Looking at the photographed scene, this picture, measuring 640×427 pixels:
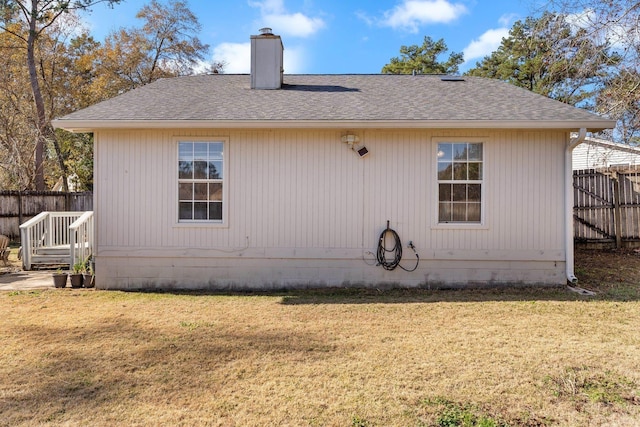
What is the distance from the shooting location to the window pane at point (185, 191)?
6535 mm

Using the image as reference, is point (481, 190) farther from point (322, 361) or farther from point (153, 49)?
point (153, 49)

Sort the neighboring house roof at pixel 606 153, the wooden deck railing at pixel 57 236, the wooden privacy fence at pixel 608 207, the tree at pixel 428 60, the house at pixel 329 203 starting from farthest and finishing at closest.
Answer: the tree at pixel 428 60 → the neighboring house roof at pixel 606 153 → the wooden privacy fence at pixel 608 207 → the wooden deck railing at pixel 57 236 → the house at pixel 329 203

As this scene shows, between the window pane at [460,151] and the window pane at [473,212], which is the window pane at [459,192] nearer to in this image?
the window pane at [473,212]

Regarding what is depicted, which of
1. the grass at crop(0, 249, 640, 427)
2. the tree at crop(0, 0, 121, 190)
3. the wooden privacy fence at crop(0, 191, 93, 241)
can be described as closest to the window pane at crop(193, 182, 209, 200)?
the grass at crop(0, 249, 640, 427)

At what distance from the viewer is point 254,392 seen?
294 cm

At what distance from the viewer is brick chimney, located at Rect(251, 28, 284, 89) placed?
7949mm

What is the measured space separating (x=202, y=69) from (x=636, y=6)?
1949 centimetres

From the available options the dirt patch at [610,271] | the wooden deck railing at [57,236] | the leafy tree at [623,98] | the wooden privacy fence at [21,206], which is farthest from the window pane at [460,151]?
the wooden privacy fence at [21,206]

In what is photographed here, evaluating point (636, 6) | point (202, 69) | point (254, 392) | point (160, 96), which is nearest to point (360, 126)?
point (160, 96)

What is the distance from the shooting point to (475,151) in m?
6.48

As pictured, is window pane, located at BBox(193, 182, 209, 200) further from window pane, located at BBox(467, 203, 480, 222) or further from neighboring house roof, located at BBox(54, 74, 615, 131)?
window pane, located at BBox(467, 203, 480, 222)

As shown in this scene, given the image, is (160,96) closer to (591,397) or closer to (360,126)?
(360,126)

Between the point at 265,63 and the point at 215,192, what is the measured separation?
3041 mm

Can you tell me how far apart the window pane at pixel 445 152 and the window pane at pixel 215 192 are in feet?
11.8
